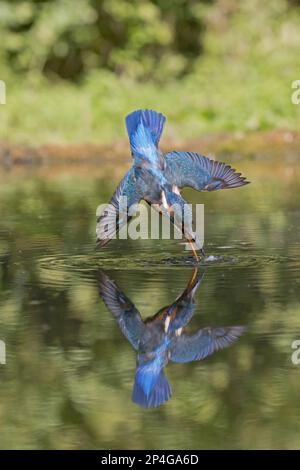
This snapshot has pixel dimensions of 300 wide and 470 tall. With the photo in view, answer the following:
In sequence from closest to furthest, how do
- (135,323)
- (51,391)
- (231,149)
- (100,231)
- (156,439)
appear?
(156,439) → (51,391) → (135,323) → (100,231) → (231,149)

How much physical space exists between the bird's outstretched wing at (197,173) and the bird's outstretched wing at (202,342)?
149 centimetres

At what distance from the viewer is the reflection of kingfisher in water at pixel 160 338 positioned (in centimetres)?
494

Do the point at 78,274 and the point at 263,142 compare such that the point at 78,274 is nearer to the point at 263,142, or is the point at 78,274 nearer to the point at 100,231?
the point at 100,231

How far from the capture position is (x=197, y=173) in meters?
7.45

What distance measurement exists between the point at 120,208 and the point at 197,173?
0.56m

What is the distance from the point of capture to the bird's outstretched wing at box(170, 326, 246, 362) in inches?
215

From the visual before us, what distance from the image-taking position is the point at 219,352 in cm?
550

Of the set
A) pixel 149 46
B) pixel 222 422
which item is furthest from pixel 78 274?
pixel 149 46

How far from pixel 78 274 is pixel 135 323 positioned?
4.62 feet

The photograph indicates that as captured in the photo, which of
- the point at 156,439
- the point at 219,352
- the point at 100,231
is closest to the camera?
the point at 156,439
